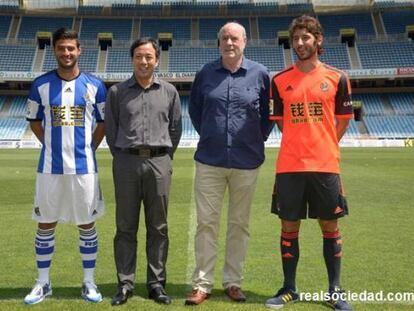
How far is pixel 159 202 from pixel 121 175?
0.38 m

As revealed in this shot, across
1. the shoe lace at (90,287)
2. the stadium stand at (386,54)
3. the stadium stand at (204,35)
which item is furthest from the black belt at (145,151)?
the stadium stand at (386,54)

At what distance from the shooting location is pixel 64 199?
4.12 metres

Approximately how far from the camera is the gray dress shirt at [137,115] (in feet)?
13.3

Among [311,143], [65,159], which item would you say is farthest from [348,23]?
[65,159]

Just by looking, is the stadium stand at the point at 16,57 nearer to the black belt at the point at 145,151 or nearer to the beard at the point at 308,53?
the black belt at the point at 145,151

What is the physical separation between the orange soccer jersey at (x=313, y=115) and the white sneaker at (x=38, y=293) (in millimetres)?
2154

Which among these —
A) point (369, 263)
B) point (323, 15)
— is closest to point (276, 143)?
point (323, 15)

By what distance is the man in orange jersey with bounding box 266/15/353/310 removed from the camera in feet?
12.7

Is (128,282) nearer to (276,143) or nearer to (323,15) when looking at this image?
(276,143)

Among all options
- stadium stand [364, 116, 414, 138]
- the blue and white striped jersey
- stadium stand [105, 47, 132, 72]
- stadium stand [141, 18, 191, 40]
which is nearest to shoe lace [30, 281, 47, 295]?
the blue and white striped jersey

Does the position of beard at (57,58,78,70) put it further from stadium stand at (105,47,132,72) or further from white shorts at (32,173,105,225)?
stadium stand at (105,47,132,72)

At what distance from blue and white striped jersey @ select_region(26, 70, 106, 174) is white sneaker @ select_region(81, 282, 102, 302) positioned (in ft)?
3.06

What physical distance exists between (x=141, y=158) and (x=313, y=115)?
1.41 meters

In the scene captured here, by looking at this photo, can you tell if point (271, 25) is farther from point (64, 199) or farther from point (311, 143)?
point (64, 199)
